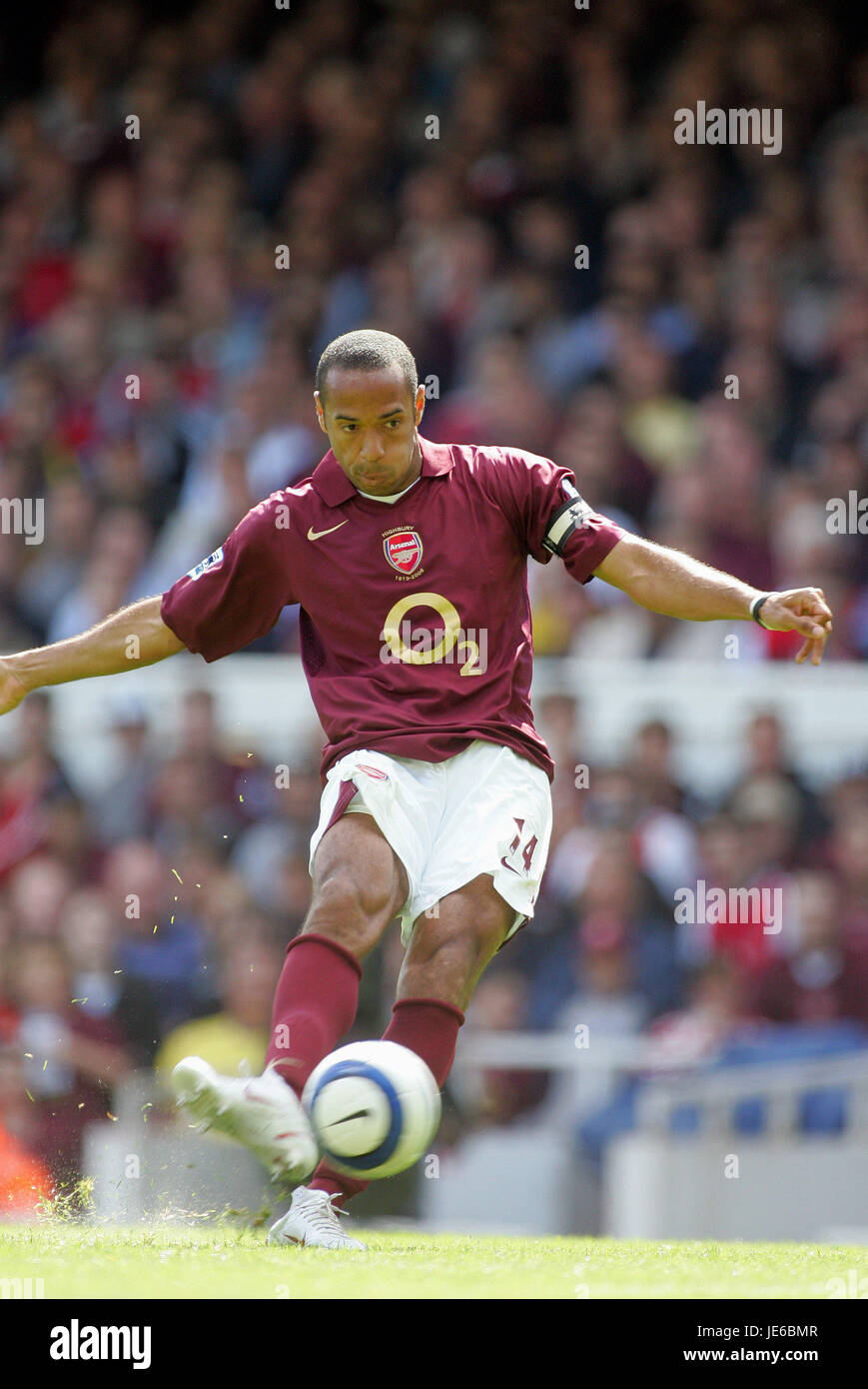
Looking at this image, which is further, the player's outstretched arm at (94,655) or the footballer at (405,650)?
the player's outstretched arm at (94,655)

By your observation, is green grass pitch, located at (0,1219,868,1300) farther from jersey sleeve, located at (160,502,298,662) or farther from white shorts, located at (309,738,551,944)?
jersey sleeve, located at (160,502,298,662)

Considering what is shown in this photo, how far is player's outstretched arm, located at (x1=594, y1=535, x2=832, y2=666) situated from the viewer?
4.12 m

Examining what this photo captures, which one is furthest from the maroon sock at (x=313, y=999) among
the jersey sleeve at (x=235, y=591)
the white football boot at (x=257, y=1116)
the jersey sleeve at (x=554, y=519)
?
the jersey sleeve at (x=554, y=519)

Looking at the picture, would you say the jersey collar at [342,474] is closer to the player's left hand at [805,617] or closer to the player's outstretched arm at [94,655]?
the player's outstretched arm at [94,655]

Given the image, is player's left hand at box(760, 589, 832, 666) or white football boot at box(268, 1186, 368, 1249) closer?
player's left hand at box(760, 589, 832, 666)

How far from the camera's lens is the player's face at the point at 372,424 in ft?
14.0

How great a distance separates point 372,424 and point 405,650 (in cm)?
57

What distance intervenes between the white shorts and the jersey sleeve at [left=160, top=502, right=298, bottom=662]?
0.53m

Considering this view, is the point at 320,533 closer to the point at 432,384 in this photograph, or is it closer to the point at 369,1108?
the point at 369,1108

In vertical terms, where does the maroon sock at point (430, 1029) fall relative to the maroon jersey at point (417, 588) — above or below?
below

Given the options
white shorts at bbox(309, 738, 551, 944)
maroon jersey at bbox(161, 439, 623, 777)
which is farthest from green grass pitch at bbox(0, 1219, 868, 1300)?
maroon jersey at bbox(161, 439, 623, 777)

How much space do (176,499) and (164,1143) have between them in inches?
223

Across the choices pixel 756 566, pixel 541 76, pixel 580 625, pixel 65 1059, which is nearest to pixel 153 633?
pixel 65 1059

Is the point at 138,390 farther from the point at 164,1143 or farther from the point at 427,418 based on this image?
the point at 164,1143
